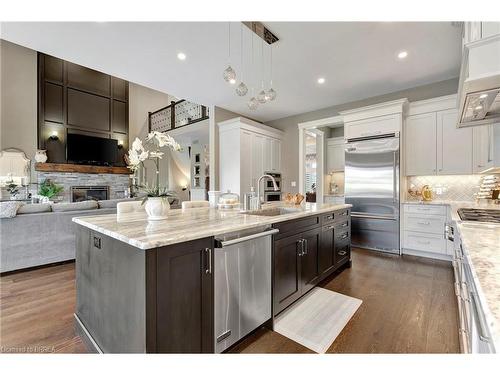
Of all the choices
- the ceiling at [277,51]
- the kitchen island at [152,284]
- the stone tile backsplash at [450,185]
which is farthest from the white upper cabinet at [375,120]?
the kitchen island at [152,284]

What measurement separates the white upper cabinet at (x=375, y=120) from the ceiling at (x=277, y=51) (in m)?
0.42

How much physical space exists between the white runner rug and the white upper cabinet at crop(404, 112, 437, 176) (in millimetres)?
2802

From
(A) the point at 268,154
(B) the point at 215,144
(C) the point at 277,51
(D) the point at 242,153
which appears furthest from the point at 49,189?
(C) the point at 277,51

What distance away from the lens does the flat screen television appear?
732cm

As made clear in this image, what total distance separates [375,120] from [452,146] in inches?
47.3

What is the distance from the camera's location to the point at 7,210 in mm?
2912

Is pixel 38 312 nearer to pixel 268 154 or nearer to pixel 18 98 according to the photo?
pixel 268 154

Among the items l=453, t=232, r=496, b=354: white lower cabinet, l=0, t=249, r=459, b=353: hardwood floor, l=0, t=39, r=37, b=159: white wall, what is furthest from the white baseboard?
l=0, t=39, r=37, b=159: white wall

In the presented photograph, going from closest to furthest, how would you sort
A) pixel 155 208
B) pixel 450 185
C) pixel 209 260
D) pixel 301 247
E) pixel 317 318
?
pixel 209 260
pixel 155 208
pixel 317 318
pixel 301 247
pixel 450 185

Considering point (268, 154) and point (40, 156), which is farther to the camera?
point (40, 156)

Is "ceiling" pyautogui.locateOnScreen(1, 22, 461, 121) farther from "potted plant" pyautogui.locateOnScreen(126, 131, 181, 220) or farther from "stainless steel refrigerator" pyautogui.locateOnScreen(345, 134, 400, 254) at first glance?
"potted plant" pyautogui.locateOnScreen(126, 131, 181, 220)

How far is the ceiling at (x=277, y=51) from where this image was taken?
8.55 ft

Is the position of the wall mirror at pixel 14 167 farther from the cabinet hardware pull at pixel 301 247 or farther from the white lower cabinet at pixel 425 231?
the white lower cabinet at pixel 425 231

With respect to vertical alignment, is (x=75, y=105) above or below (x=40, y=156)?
above
